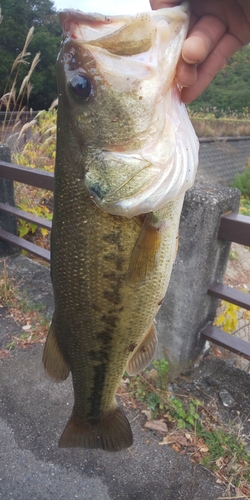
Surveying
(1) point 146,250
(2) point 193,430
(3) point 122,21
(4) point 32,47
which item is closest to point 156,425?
(2) point 193,430

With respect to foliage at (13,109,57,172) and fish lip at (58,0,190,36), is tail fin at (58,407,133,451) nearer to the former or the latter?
fish lip at (58,0,190,36)

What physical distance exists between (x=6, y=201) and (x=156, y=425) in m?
2.95

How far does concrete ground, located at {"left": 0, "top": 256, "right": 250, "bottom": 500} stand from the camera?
2.23 meters

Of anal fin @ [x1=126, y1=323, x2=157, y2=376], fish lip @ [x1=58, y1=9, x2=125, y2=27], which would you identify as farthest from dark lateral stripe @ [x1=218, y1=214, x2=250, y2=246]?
fish lip @ [x1=58, y1=9, x2=125, y2=27]

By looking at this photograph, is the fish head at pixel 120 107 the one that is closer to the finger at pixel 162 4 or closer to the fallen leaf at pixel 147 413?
the finger at pixel 162 4

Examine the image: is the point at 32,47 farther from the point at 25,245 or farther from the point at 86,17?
the point at 86,17

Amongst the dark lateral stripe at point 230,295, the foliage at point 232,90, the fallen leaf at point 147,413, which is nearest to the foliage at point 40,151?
the dark lateral stripe at point 230,295

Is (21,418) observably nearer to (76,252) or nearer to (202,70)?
(76,252)

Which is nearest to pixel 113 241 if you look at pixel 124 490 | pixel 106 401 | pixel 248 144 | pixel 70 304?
pixel 70 304

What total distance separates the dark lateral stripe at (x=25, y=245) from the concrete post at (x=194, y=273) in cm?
165

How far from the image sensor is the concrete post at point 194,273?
2473 millimetres

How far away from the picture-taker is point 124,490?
7.33 ft

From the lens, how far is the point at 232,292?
2.69 meters

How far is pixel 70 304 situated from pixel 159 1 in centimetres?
106
